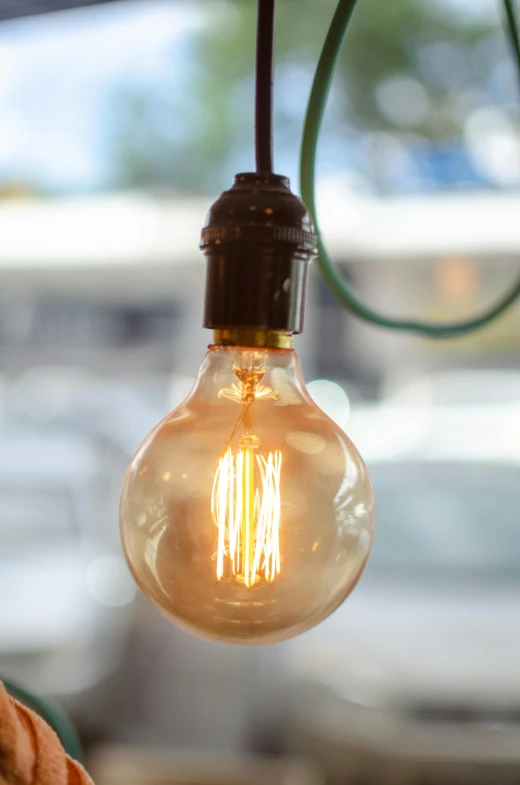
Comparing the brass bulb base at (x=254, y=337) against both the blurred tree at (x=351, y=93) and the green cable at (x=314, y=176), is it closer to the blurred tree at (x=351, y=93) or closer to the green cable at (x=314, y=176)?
the green cable at (x=314, y=176)

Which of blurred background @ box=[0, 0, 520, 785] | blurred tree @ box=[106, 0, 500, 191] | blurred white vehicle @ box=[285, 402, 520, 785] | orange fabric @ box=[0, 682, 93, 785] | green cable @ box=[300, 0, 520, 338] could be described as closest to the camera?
orange fabric @ box=[0, 682, 93, 785]

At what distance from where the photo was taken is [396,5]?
2.04 metres

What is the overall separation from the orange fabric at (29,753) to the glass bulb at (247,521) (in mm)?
66

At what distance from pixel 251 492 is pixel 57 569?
181cm

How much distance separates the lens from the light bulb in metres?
0.34

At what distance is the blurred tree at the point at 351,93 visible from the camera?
2080mm

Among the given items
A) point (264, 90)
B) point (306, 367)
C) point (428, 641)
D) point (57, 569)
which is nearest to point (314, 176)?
point (264, 90)

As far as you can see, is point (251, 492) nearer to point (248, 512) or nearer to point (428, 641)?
point (248, 512)

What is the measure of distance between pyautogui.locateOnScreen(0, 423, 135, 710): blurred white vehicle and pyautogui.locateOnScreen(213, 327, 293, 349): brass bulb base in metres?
1.71

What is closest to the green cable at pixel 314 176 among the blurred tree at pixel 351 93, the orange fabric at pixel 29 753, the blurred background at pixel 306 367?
the orange fabric at pixel 29 753

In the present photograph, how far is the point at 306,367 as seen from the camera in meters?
2.60

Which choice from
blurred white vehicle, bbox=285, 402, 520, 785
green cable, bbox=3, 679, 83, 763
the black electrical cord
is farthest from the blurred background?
the black electrical cord

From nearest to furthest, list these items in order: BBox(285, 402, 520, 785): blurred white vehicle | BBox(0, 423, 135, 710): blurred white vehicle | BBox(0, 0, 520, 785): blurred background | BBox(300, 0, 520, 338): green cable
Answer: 1. BBox(300, 0, 520, 338): green cable
2. BBox(285, 402, 520, 785): blurred white vehicle
3. BBox(0, 0, 520, 785): blurred background
4. BBox(0, 423, 135, 710): blurred white vehicle

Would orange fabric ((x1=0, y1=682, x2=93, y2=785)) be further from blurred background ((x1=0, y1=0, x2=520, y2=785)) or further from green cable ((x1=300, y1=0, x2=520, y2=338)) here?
blurred background ((x1=0, y1=0, x2=520, y2=785))
